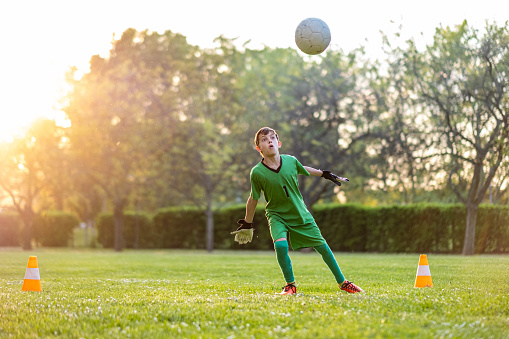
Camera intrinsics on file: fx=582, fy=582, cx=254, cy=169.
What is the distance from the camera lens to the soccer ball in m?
11.0

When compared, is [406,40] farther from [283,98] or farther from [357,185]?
[357,185]

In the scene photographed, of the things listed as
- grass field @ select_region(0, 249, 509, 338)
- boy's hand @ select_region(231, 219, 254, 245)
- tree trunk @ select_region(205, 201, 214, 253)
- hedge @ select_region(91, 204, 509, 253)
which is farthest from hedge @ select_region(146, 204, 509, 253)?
boy's hand @ select_region(231, 219, 254, 245)

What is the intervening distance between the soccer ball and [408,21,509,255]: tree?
476 inches

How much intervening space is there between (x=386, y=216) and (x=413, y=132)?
428cm

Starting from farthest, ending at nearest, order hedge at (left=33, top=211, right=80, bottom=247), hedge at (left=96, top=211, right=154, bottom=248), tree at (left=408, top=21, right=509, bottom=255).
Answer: hedge at (left=33, top=211, right=80, bottom=247)
hedge at (left=96, top=211, right=154, bottom=248)
tree at (left=408, top=21, right=509, bottom=255)

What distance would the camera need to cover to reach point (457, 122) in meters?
23.6

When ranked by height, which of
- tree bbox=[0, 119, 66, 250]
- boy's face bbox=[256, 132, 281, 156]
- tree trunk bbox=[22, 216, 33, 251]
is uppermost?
tree bbox=[0, 119, 66, 250]

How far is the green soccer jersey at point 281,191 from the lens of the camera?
25.4ft

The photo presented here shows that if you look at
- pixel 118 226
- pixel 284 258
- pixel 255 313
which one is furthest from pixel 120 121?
pixel 255 313

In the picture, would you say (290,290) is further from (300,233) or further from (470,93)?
(470,93)

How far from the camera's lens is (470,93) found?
71.6ft

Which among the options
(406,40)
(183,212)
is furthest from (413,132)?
(183,212)

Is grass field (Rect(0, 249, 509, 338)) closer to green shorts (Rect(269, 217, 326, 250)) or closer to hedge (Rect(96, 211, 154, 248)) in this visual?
green shorts (Rect(269, 217, 326, 250))

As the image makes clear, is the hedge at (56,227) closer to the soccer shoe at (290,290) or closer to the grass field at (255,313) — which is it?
the grass field at (255,313)
